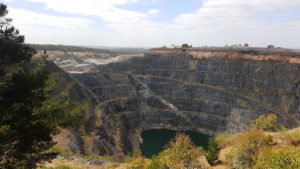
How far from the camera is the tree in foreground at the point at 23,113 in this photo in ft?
51.3

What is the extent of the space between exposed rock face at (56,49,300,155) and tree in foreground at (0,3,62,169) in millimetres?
41046

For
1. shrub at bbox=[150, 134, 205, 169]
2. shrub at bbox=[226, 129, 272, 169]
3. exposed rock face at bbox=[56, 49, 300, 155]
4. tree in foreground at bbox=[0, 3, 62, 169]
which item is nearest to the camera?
tree in foreground at bbox=[0, 3, 62, 169]

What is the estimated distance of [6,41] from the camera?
64.0ft

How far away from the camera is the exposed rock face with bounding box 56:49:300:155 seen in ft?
227

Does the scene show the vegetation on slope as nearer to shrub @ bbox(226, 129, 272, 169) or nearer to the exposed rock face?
shrub @ bbox(226, 129, 272, 169)

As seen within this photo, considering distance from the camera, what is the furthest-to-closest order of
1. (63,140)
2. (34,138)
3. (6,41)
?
(63,140), (6,41), (34,138)

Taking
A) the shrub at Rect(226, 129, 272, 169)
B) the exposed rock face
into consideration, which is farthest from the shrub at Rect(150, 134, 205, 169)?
the exposed rock face

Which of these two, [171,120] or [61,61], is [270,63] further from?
[61,61]

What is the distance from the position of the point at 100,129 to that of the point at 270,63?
54.7 meters

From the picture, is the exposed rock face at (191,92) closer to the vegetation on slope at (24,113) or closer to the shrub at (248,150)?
the shrub at (248,150)

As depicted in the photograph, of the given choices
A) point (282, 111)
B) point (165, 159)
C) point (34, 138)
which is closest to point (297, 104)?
point (282, 111)

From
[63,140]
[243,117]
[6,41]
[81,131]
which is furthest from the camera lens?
[243,117]

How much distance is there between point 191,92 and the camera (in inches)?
3479

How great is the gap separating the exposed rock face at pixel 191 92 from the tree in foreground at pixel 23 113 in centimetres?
4105
